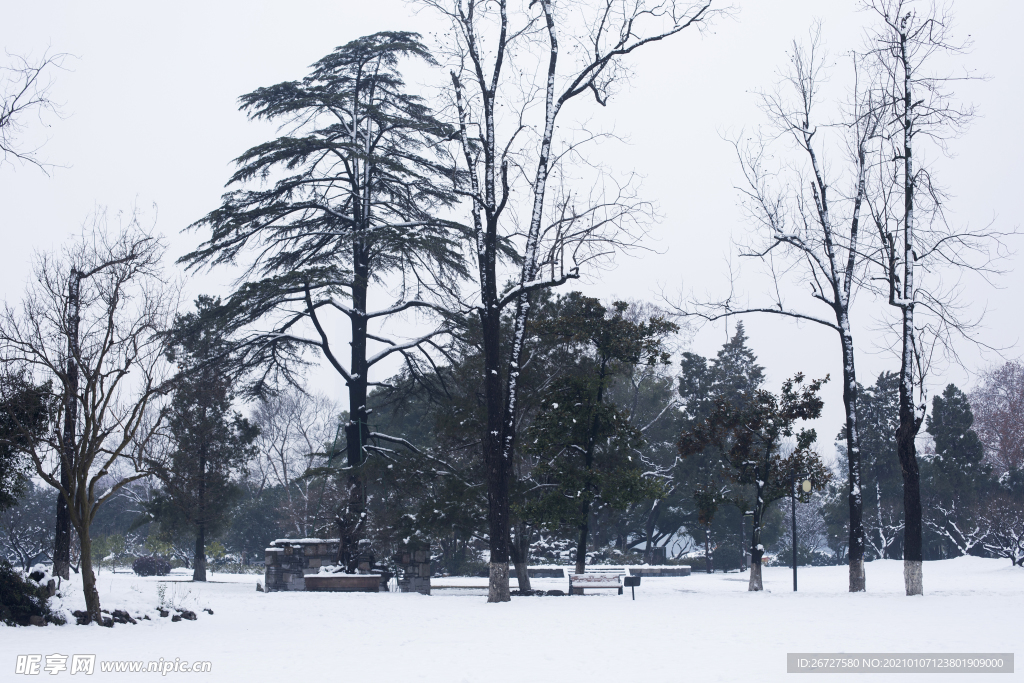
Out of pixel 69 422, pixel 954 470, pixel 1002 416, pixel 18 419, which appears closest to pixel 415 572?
pixel 69 422

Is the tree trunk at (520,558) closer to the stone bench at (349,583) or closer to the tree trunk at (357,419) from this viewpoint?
the stone bench at (349,583)

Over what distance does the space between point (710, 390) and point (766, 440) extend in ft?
74.7

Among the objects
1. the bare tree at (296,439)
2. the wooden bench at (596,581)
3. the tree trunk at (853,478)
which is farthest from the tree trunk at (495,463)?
the bare tree at (296,439)

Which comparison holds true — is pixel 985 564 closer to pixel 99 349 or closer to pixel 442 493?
pixel 442 493

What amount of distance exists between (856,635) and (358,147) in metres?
18.3

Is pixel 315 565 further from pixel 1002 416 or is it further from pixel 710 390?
pixel 1002 416

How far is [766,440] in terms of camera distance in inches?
942

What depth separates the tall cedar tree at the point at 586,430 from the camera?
71.1 feet

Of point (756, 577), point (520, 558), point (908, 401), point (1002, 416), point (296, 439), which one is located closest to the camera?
point (908, 401)

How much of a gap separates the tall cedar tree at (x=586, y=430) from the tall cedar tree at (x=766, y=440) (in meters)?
2.63

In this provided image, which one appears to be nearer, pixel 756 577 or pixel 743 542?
pixel 756 577

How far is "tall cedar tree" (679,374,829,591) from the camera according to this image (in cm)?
2355

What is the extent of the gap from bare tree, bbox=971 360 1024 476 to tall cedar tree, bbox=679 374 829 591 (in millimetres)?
23892

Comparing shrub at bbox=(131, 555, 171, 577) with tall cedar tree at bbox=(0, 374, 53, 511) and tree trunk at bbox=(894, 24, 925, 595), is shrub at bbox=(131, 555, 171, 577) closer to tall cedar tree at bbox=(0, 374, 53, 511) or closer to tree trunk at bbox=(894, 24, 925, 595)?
tall cedar tree at bbox=(0, 374, 53, 511)
